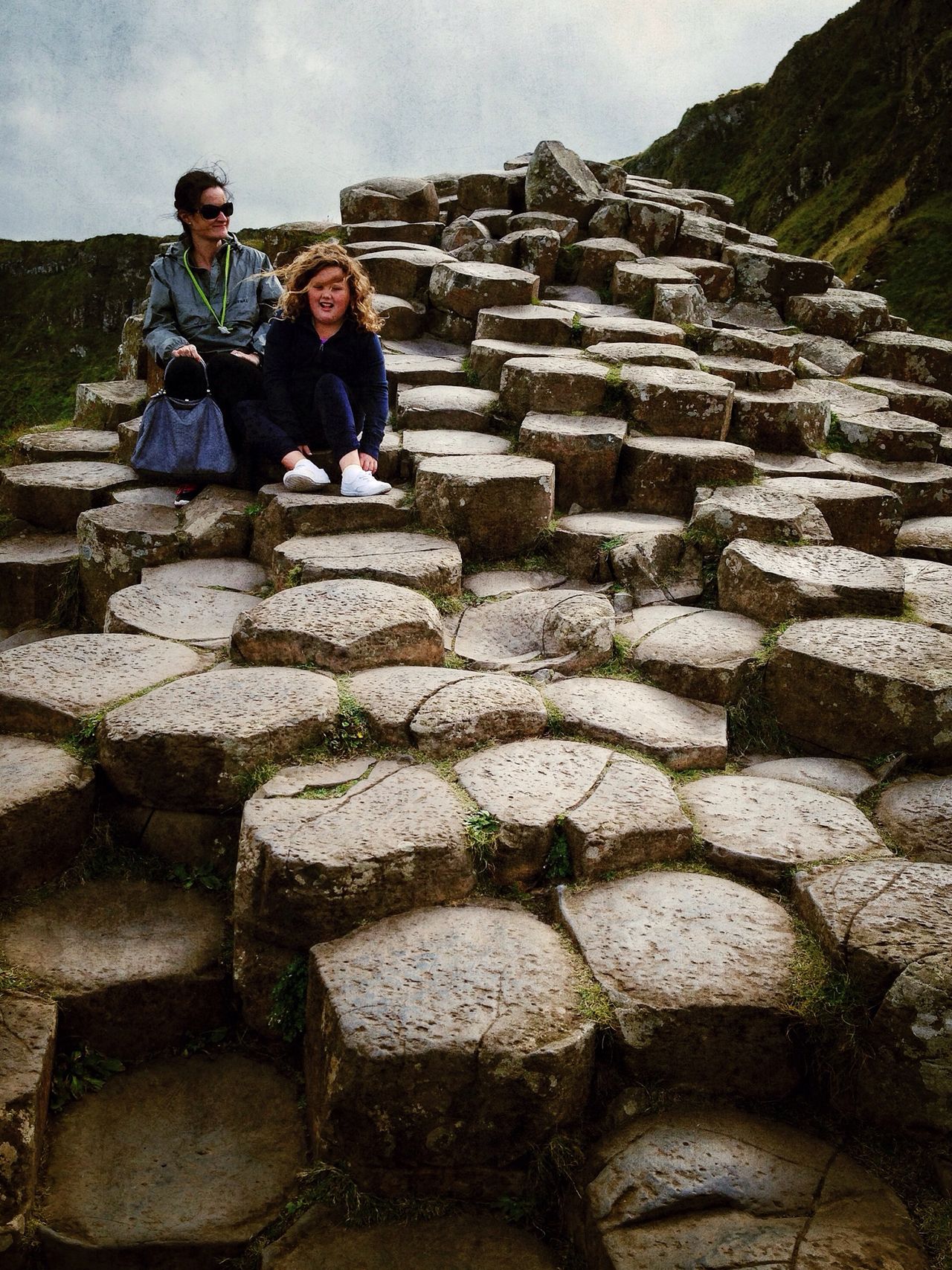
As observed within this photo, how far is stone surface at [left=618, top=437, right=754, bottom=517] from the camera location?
17.7ft

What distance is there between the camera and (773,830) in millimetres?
3053

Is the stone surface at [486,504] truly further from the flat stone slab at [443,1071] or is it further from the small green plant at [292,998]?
the flat stone slab at [443,1071]

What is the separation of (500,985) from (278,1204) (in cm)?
80

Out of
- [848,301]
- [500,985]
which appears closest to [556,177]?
[848,301]

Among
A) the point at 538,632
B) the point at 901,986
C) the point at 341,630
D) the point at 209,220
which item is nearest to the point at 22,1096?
the point at 341,630

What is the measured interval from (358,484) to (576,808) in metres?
2.57

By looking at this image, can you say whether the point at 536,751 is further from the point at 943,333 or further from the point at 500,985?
the point at 943,333

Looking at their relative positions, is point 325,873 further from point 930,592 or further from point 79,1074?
point 930,592

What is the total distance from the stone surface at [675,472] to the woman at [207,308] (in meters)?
2.26

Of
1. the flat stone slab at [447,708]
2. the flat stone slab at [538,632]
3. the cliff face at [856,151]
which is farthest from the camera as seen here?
the cliff face at [856,151]

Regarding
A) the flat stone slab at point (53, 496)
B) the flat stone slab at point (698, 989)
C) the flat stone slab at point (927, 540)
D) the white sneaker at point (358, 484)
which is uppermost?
the white sneaker at point (358, 484)

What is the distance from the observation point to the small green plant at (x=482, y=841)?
287 centimetres

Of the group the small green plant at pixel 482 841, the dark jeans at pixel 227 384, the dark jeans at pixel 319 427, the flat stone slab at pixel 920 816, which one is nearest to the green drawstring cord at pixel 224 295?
the dark jeans at pixel 227 384

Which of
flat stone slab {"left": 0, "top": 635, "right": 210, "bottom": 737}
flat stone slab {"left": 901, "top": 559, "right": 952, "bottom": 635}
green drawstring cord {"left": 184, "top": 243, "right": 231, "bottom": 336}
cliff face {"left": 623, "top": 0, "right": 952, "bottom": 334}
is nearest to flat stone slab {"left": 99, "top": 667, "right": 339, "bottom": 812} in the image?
flat stone slab {"left": 0, "top": 635, "right": 210, "bottom": 737}
